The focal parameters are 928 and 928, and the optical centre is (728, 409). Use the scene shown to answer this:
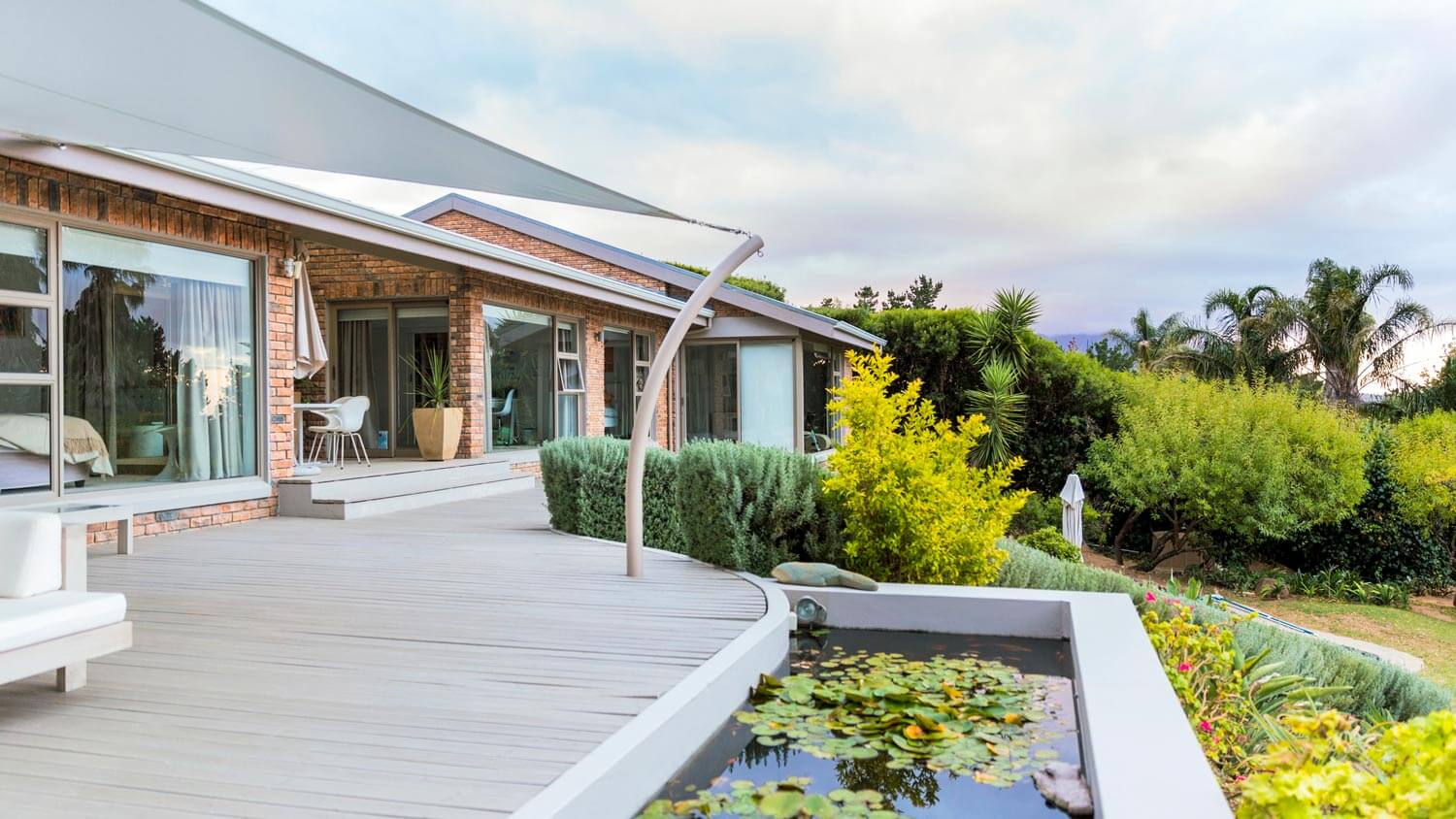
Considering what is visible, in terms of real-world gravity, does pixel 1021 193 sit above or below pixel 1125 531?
above

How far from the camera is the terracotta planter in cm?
1015

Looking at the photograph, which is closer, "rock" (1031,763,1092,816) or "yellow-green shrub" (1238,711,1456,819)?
"yellow-green shrub" (1238,711,1456,819)

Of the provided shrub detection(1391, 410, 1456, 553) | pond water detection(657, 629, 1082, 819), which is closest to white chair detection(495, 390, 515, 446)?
pond water detection(657, 629, 1082, 819)

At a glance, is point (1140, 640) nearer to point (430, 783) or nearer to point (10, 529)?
point (430, 783)

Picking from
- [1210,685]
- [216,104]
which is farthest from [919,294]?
[216,104]

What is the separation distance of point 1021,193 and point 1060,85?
5.72 m

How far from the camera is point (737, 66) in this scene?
42.4 feet

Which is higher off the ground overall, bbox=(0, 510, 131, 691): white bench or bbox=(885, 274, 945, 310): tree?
bbox=(885, 274, 945, 310): tree

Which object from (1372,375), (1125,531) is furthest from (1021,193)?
(1372,375)

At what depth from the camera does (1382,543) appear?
16094 mm

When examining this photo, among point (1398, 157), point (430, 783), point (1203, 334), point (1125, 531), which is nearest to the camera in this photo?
point (430, 783)

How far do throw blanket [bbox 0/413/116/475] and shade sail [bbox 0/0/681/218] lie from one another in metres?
2.07

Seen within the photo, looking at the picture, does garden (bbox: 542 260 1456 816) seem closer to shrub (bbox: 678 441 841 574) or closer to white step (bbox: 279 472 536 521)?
shrub (bbox: 678 441 841 574)

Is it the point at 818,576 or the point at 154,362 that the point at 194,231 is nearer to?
the point at 154,362
